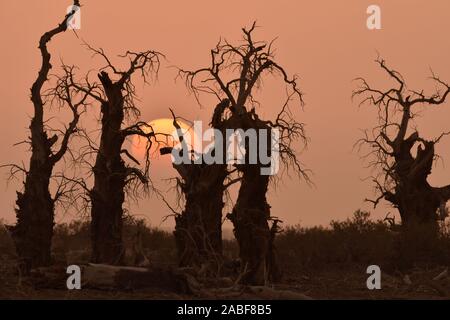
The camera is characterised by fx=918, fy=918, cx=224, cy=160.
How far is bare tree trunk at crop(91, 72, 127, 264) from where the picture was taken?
87.2 ft

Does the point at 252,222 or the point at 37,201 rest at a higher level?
the point at 37,201

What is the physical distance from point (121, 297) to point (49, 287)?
218 centimetres

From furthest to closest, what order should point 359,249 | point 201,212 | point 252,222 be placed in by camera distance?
point 359,249
point 201,212
point 252,222

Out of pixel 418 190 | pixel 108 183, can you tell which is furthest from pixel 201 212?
pixel 418 190

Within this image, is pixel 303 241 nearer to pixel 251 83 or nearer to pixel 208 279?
pixel 251 83

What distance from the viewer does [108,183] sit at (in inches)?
1045

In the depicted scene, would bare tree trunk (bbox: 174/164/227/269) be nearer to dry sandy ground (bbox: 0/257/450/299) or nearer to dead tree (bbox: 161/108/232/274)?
dead tree (bbox: 161/108/232/274)

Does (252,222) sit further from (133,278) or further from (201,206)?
(133,278)

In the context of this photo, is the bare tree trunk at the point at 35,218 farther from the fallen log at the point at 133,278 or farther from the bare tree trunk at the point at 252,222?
the fallen log at the point at 133,278

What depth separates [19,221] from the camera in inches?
996

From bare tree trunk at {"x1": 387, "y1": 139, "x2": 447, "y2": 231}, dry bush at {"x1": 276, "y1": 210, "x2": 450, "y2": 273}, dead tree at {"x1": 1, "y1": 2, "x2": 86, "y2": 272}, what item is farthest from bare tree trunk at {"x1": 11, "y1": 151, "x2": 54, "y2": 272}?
bare tree trunk at {"x1": 387, "y1": 139, "x2": 447, "y2": 231}

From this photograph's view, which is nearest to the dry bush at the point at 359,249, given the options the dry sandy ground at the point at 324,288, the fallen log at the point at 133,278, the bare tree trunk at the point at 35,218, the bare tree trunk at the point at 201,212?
the dry sandy ground at the point at 324,288

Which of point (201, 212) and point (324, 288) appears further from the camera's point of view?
point (201, 212)
